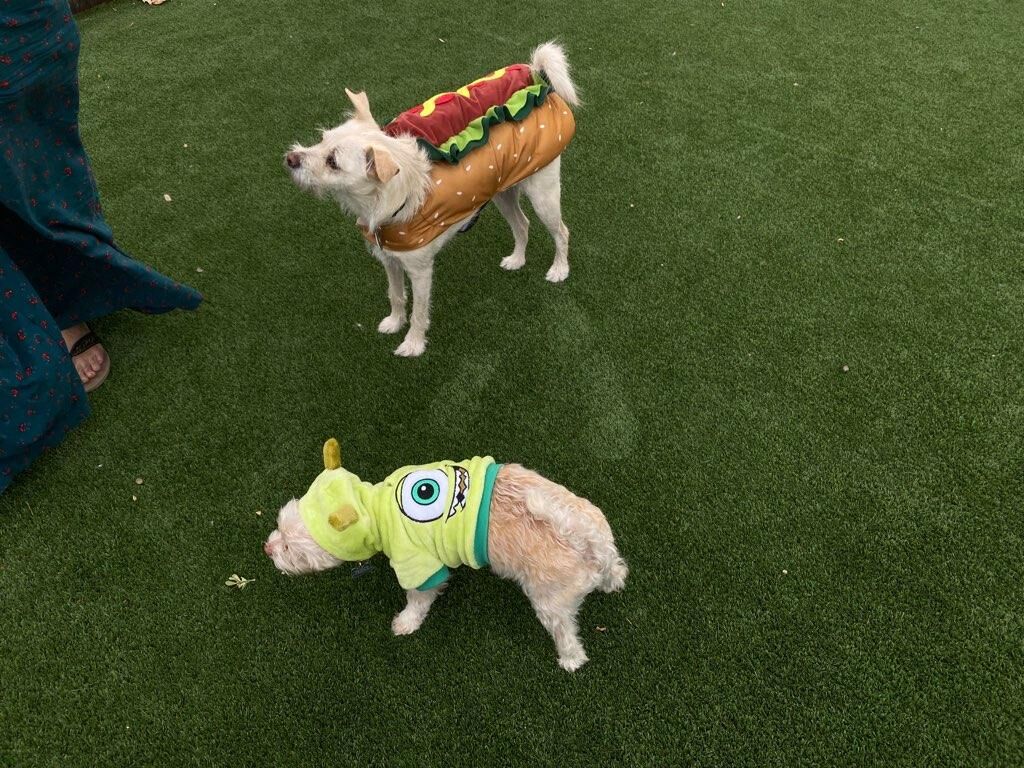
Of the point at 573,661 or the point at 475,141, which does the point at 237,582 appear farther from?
the point at 475,141

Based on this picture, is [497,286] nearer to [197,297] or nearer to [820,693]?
[197,297]

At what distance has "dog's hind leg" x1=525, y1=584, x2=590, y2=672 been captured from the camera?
6.80 ft

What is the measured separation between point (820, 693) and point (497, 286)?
102 inches

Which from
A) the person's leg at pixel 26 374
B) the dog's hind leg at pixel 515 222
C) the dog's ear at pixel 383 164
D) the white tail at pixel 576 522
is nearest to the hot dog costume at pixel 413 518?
the white tail at pixel 576 522

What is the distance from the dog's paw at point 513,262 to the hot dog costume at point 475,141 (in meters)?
0.71

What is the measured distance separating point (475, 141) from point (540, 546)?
6.21 ft

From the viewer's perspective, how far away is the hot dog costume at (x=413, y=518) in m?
2.06

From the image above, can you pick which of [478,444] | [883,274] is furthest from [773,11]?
[478,444]

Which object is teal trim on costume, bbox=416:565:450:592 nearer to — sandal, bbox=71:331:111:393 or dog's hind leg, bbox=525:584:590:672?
dog's hind leg, bbox=525:584:590:672

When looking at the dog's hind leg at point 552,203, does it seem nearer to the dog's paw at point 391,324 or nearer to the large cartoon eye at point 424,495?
the dog's paw at point 391,324

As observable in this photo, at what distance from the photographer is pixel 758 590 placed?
2.46 meters

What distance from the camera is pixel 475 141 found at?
2.89 m

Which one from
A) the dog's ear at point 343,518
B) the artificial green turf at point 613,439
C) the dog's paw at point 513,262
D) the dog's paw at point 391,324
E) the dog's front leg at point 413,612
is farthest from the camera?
the dog's paw at point 513,262

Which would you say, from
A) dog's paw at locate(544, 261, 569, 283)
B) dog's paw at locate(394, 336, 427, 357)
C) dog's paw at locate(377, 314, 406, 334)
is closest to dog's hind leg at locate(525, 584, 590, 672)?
dog's paw at locate(394, 336, 427, 357)
